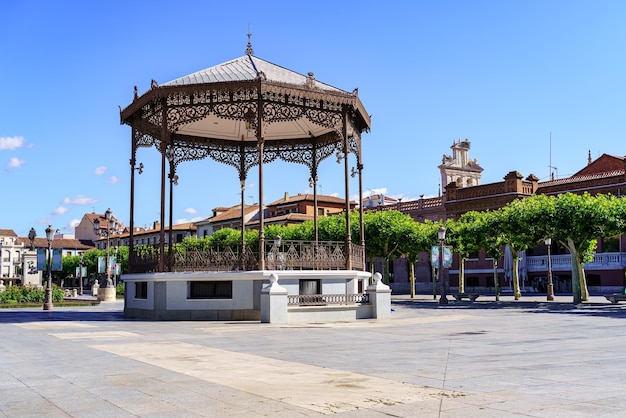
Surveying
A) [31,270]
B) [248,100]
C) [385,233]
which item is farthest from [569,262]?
[31,270]

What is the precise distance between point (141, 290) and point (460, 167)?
60.5 metres

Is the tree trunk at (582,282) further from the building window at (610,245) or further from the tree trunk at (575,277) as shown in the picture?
the building window at (610,245)

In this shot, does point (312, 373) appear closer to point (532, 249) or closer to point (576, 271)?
point (576, 271)

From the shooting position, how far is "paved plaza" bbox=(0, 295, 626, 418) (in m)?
7.65

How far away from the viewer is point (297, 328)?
20.3 meters

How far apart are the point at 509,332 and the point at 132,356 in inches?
430

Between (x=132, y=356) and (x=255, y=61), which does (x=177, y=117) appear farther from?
(x=132, y=356)

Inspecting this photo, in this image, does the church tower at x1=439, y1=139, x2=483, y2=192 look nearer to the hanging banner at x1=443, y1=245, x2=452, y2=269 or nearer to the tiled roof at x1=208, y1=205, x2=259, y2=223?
the tiled roof at x1=208, y1=205, x2=259, y2=223

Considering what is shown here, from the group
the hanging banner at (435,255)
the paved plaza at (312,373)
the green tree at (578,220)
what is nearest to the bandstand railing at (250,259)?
the paved plaza at (312,373)

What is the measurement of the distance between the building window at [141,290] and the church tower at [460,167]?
5748cm

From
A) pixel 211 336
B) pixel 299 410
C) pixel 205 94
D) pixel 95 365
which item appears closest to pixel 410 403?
pixel 299 410

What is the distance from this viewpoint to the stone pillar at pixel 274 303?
21875 mm

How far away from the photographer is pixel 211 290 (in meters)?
24.0

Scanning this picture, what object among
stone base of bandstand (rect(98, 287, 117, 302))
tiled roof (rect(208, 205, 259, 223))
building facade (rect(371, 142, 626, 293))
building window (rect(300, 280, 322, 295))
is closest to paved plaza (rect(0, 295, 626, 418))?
building window (rect(300, 280, 322, 295))
